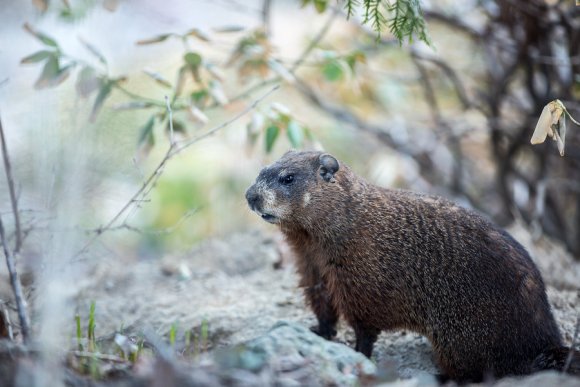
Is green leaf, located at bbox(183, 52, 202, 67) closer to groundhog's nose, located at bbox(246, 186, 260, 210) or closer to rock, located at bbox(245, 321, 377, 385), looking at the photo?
groundhog's nose, located at bbox(246, 186, 260, 210)

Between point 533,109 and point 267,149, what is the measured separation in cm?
331

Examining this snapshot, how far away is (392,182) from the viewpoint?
8242 mm

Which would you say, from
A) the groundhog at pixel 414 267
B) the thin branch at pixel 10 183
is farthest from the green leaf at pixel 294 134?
the thin branch at pixel 10 183

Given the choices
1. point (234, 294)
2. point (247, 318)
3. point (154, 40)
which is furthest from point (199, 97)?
point (247, 318)

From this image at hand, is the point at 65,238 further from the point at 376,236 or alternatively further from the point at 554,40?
the point at 554,40

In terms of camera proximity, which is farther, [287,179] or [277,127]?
[277,127]

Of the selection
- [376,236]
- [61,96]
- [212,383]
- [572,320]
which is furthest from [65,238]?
[572,320]

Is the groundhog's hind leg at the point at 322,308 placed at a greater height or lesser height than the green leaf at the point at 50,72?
lesser

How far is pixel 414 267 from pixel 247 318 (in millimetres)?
1299

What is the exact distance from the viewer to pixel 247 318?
4977mm

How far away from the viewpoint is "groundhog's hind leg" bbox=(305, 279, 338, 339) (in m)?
4.64

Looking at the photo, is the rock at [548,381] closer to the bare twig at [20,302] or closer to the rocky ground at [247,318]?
the rocky ground at [247,318]

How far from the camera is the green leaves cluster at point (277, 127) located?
511 centimetres

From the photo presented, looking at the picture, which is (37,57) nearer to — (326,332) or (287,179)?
(287,179)
